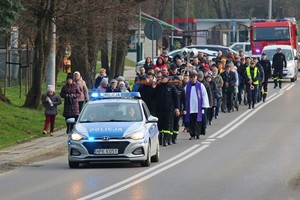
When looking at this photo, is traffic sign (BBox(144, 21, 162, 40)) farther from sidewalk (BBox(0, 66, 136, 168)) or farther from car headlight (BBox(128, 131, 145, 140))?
car headlight (BBox(128, 131, 145, 140))

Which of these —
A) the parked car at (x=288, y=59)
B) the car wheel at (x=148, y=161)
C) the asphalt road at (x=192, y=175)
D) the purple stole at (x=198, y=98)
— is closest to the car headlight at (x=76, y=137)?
the asphalt road at (x=192, y=175)

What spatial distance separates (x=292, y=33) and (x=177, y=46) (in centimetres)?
1327

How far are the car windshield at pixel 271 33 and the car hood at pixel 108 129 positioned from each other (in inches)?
1598

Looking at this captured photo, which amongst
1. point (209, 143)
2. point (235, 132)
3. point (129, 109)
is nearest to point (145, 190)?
point (129, 109)

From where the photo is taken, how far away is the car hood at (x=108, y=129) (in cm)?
2005

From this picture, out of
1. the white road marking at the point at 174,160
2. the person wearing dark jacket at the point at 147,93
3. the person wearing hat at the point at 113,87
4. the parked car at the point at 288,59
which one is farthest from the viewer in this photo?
the parked car at the point at 288,59

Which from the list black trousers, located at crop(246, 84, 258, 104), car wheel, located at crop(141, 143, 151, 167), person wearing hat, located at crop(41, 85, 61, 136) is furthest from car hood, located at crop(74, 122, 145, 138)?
black trousers, located at crop(246, 84, 258, 104)

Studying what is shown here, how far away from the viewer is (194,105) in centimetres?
2734

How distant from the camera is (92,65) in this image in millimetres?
38844

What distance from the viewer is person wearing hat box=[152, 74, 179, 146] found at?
2564cm

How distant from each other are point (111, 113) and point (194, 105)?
652 cm

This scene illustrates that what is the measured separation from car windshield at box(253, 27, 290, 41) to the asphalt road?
3181 centimetres

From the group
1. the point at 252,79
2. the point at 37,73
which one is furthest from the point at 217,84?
the point at 37,73

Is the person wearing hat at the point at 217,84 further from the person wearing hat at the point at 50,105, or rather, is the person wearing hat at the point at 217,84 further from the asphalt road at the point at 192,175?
the person wearing hat at the point at 50,105
